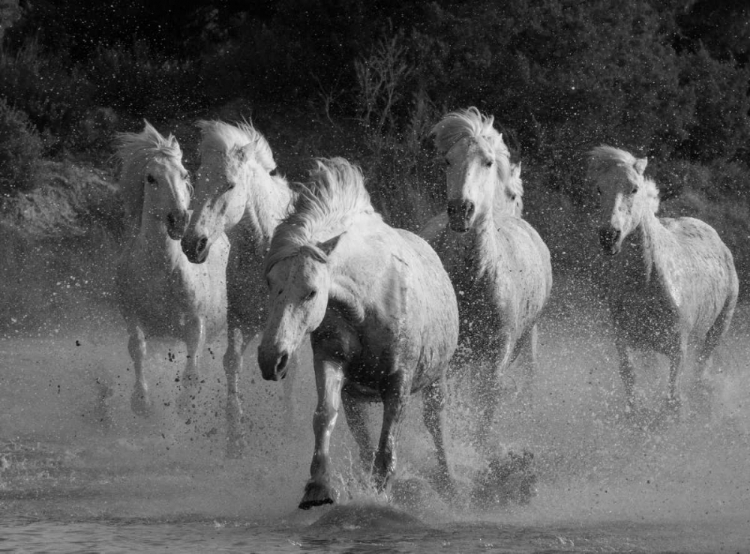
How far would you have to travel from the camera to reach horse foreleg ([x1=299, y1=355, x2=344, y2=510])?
19.1ft

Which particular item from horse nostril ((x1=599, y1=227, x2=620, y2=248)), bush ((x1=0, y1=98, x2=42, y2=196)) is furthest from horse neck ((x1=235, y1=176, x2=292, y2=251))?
bush ((x1=0, y1=98, x2=42, y2=196))

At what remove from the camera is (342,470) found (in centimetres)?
773

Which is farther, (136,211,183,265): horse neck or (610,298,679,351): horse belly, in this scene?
(136,211,183,265): horse neck

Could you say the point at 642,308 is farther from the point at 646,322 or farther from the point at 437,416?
the point at 437,416

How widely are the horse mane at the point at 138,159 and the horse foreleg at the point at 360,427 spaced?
324cm

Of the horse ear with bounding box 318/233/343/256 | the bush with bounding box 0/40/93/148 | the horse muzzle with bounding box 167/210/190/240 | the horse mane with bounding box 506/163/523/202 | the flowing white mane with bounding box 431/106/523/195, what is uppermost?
the bush with bounding box 0/40/93/148

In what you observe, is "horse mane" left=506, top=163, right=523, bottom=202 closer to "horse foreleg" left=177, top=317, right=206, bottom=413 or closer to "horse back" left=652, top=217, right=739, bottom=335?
"horse back" left=652, top=217, right=739, bottom=335

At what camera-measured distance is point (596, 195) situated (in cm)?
917

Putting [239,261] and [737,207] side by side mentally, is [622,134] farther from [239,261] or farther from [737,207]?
[239,261]

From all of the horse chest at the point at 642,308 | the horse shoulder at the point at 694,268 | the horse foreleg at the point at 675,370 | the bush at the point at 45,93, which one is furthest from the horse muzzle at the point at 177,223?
the bush at the point at 45,93

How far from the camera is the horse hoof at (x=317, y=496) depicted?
19.1ft

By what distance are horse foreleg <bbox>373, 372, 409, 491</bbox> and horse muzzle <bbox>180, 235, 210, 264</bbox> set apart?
2.06 metres

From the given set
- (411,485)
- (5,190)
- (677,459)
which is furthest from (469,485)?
(5,190)

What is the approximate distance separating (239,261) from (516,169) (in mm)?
2897
